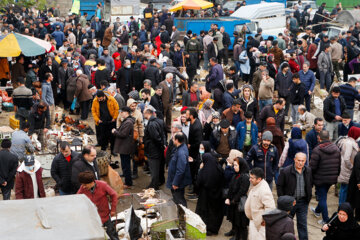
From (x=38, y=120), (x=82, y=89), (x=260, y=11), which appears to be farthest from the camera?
(x=260, y=11)

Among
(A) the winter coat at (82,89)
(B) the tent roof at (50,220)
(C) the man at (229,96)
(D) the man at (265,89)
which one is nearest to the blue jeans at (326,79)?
(D) the man at (265,89)

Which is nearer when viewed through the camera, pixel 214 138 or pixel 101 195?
pixel 101 195

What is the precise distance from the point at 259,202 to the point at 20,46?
9.21 m

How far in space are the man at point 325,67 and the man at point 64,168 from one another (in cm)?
1036

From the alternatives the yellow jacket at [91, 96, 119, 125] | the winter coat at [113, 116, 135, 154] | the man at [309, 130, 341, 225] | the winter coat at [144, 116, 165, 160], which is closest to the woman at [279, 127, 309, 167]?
the man at [309, 130, 341, 225]

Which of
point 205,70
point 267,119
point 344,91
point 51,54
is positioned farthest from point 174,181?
point 205,70

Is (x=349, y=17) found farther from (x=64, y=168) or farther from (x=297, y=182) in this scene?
(x=64, y=168)

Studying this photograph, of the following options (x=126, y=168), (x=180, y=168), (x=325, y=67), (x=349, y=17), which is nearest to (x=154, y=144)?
(x=126, y=168)

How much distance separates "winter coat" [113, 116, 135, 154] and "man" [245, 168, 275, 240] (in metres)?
3.61

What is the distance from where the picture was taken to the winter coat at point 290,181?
8.89 m

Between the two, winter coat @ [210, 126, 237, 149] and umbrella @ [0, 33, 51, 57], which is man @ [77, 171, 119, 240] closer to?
winter coat @ [210, 126, 237, 149]

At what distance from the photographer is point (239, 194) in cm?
885

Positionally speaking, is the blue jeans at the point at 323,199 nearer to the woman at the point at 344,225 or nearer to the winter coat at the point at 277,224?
the woman at the point at 344,225

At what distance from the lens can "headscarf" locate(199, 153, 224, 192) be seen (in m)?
9.28
